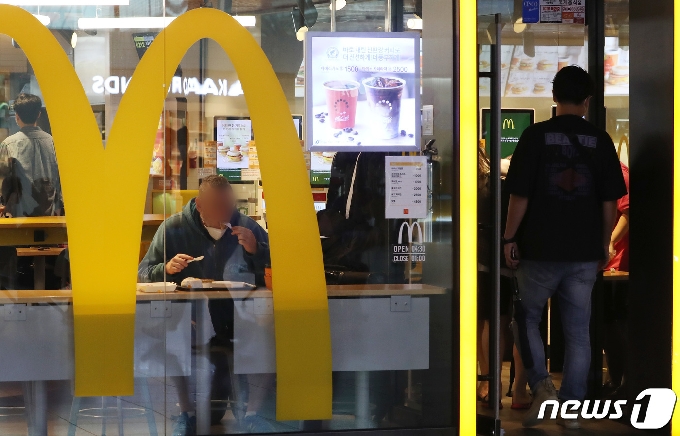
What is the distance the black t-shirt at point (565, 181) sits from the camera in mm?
4156

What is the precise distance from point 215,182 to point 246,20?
722 millimetres

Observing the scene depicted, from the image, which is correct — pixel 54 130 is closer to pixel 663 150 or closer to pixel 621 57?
pixel 663 150

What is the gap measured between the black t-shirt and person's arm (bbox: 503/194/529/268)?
36 millimetres

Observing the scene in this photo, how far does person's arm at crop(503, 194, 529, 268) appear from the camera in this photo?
417 cm

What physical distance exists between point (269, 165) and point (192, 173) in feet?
1.10

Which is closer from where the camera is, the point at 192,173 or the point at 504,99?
the point at 192,173

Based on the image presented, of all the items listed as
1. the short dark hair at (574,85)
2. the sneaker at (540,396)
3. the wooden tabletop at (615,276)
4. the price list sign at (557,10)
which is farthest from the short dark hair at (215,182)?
the price list sign at (557,10)

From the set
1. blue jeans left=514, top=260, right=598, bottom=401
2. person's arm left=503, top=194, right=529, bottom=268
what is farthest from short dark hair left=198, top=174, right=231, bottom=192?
blue jeans left=514, top=260, right=598, bottom=401

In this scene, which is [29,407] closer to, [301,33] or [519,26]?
[301,33]

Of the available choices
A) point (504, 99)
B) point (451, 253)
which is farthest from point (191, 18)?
point (504, 99)

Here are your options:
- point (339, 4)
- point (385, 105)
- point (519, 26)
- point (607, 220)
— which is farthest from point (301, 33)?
point (519, 26)

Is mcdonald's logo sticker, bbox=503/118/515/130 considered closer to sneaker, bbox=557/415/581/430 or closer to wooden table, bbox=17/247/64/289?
sneaker, bbox=557/415/581/430

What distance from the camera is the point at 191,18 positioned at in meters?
3.72

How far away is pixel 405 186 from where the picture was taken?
383cm
